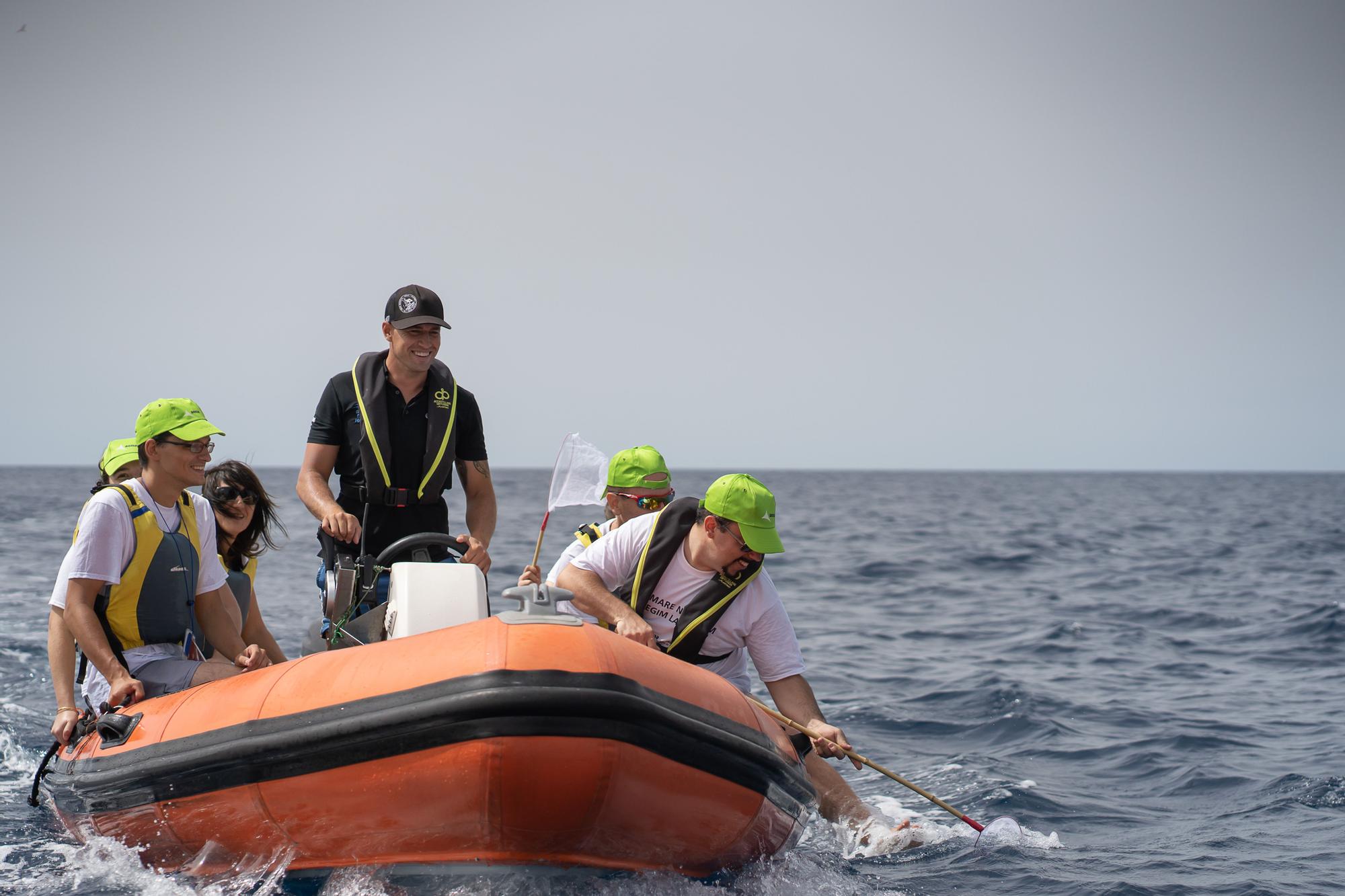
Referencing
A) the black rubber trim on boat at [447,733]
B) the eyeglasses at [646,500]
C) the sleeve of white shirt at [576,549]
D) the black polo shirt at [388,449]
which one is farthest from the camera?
the eyeglasses at [646,500]

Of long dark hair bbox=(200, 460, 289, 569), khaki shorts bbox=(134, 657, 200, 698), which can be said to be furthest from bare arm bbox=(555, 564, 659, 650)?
long dark hair bbox=(200, 460, 289, 569)

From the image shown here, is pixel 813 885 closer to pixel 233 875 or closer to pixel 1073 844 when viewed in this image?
pixel 1073 844

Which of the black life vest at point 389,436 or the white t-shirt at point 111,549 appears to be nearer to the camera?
the white t-shirt at point 111,549

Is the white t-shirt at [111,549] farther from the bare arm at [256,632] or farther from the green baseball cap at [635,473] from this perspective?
the green baseball cap at [635,473]

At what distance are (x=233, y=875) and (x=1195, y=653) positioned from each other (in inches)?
325

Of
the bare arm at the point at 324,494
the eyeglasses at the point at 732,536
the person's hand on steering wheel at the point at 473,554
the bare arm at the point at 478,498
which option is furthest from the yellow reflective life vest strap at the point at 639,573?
the bare arm at the point at 324,494

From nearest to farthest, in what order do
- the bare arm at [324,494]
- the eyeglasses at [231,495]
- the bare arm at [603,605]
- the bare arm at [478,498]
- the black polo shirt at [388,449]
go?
the bare arm at [603,605] < the bare arm at [324,494] < the black polo shirt at [388,449] < the bare arm at [478,498] < the eyeglasses at [231,495]

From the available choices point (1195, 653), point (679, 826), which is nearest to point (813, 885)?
point (679, 826)

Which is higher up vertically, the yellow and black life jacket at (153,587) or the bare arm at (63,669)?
the yellow and black life jacket at (153,587)

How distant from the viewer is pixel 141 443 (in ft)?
13.3

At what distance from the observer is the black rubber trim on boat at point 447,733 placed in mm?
3254

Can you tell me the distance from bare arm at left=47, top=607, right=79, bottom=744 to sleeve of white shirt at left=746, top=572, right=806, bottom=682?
7.58 feet

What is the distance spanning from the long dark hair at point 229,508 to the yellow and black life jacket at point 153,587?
932mm

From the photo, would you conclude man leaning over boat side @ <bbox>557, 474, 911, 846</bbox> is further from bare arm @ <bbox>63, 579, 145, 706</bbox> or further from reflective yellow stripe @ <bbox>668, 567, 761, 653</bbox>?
bare arm @ <bbox>63, 579, 145, 706</bbox>
